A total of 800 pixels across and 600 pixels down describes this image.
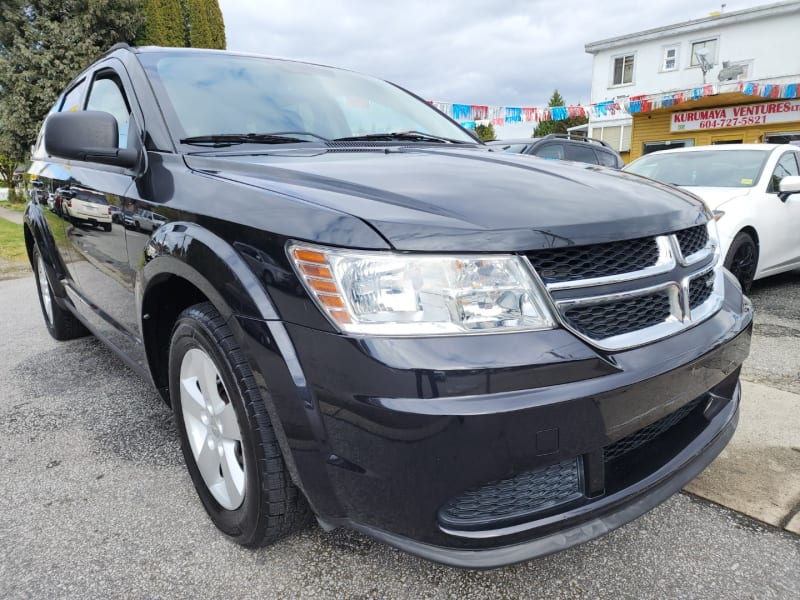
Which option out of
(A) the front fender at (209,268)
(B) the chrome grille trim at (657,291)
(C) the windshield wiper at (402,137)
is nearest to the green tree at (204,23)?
(C) the windshield wiper at (402,137)

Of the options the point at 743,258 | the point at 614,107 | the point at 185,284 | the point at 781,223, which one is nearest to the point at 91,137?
the point at 185,284

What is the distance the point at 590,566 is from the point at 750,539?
571 millimetres

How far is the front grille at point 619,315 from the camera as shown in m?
1.33

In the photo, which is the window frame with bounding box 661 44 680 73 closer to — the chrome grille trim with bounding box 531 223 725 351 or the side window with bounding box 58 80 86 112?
the side window with bounding box 58 80 86 112

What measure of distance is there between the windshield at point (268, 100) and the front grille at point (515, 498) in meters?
1.50

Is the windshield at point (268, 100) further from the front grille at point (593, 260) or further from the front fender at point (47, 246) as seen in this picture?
the front fender at point (47, 246)

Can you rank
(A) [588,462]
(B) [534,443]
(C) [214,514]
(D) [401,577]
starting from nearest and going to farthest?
1. (B) [534,443]
2. (A) [588,462]
3. (D) [401,577]
4. (C) [214,514]

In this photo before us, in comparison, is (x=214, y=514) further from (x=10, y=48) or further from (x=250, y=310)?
(x=10, y=48)

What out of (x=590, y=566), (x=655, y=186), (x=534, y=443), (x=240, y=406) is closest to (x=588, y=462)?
(x=534, y=443)

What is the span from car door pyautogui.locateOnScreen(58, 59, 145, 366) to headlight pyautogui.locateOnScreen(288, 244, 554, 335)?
1.16m

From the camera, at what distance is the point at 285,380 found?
1.33 metres

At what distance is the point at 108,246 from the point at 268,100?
0.88 metres

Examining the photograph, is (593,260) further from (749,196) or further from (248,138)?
(749,196)

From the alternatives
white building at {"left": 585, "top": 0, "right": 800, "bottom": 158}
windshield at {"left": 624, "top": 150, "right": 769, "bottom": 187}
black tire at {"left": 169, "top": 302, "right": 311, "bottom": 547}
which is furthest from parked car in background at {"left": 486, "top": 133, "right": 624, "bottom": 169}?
white building at {"left": 585, "top": 0, "right": 800, "bottom": 158}
